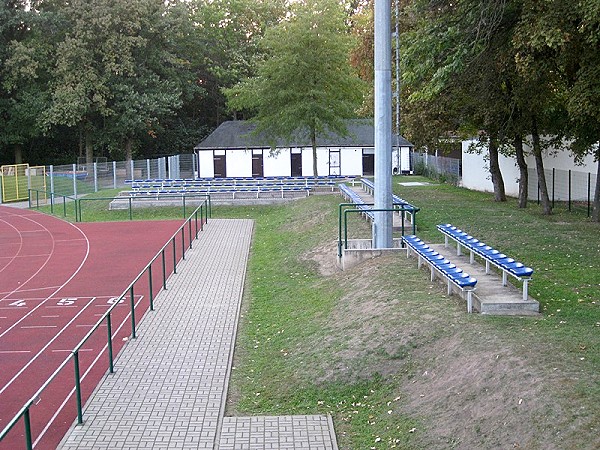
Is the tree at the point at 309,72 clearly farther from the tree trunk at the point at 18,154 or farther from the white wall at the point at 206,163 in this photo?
the tree trunk at the point at 18,154

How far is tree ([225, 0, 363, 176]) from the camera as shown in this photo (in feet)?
134

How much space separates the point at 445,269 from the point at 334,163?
42764 mm

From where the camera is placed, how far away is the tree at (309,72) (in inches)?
1604

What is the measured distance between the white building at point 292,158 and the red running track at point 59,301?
24052 mm

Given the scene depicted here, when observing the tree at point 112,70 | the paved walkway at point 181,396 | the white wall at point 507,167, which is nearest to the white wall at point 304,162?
the tree at point 112,70

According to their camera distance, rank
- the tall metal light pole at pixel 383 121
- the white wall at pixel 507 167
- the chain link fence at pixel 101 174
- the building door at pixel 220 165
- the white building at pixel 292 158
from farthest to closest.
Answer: the building door at pixel 220 165 < the white building at pixel 292 158 < the chain link fence at pixel 101 174 < the white wall at pixel 507 167 < the tall metal light pole at pixel 383 121

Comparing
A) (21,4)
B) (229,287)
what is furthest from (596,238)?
(21,4)

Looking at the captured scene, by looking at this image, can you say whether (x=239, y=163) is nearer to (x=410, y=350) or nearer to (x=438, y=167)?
(x=438, y=167)

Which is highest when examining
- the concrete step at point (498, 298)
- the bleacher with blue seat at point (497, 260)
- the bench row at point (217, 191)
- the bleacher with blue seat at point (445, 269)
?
the bench row at point (217, 191)

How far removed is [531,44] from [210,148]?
42535mm

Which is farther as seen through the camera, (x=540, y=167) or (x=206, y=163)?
(x=206, y=163)

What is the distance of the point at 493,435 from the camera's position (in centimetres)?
776

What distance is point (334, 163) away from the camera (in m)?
55.5

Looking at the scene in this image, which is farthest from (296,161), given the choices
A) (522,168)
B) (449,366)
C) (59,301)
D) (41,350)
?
(449,366)
